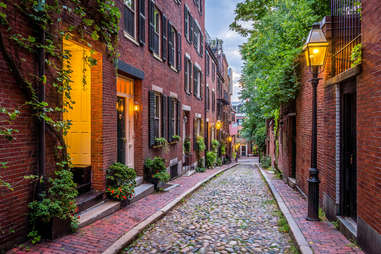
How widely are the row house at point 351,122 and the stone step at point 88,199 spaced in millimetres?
4995

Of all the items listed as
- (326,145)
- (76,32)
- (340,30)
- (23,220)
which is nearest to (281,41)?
(340,30)

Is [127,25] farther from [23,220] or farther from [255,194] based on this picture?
[255,194]

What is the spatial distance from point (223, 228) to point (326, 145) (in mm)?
2954

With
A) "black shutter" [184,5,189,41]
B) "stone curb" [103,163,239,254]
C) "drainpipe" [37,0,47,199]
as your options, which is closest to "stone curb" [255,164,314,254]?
"stone curb" [103,163,239,254]

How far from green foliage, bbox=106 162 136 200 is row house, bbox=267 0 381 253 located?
4.57 meters

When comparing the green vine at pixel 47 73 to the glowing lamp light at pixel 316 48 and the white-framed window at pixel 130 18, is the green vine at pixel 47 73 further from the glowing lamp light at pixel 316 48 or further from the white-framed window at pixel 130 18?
the glowing lamp light at pixel 316 48

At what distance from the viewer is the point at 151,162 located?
8.77m

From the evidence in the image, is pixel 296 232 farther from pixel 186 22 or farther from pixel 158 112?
pixel 186 22

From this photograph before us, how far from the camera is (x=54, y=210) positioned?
4.30m

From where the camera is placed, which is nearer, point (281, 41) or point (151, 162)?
point (151, 162)

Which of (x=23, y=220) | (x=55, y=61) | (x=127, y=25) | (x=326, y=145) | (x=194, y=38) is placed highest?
(x=194, y=38)

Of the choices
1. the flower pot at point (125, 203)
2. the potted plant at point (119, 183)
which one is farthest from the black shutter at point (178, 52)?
the flower pot at point (125, 203)

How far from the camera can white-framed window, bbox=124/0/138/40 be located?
7.74 m

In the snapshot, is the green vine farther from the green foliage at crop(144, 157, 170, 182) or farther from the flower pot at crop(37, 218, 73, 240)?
the green foliage at crop(144, 157, 170, 182)
